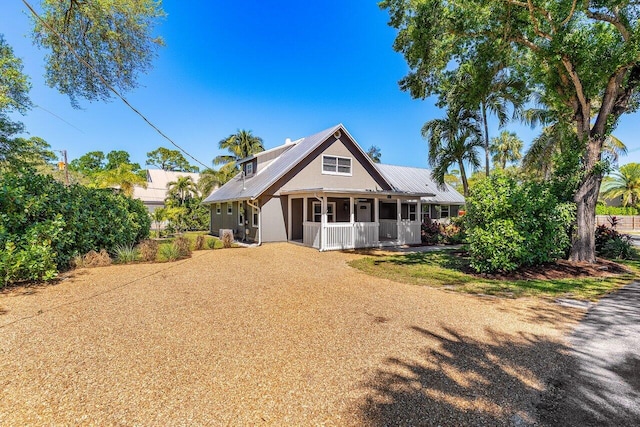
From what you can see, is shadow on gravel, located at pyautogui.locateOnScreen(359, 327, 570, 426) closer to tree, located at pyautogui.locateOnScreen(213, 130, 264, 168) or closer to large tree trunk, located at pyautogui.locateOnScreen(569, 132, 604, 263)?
large tree trunk, located at pyautogui.locateOnScreen(569, 132, 604, 263)

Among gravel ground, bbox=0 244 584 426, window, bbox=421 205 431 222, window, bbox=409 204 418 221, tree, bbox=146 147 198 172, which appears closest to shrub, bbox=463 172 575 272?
gravel ground, bbox=0 244 584 426

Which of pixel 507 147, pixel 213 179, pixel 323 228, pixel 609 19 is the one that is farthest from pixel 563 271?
pixel 507 147

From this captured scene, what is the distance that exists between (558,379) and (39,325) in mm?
7210

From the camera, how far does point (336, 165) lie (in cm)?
1780

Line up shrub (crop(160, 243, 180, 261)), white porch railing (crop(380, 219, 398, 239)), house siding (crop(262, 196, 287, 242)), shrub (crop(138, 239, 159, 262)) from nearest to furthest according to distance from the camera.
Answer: shrub (crop(138, 239, 159, 262))
shrub (crop(160, 243, 180, 261))
house siding (crop(262, 196, 287, 242))
white porch railing (crop(380, 219, 398, 239))

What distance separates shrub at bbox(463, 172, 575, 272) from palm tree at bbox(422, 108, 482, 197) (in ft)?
24.6

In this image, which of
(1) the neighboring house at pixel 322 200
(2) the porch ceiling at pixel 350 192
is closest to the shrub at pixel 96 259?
(1) the neighboring house at pixel 322 200

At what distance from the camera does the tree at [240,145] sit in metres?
33.9

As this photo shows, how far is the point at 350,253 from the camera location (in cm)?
1343

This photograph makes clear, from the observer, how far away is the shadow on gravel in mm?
2596

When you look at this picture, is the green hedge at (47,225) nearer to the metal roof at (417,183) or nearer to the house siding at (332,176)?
the house siding at (332,176)

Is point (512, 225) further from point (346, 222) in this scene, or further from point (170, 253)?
point (170, 253)

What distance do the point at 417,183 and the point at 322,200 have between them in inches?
524

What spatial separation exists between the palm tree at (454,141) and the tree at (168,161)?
52795mm
